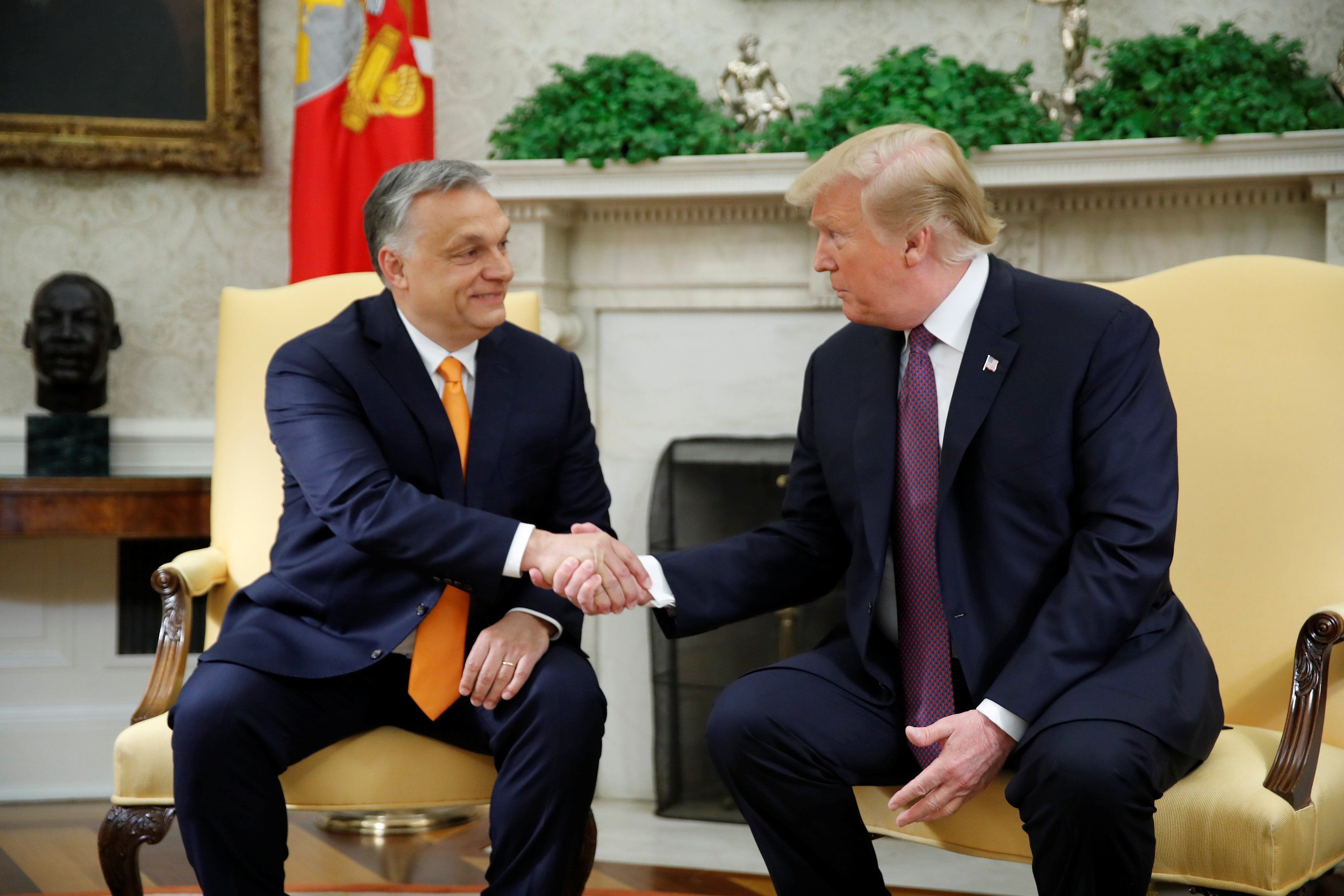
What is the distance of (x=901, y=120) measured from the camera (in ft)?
9.47

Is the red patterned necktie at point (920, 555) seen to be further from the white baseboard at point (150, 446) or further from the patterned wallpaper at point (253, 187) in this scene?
the white baseboard at point (150, 446)

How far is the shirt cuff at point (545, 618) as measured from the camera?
1.99 metres

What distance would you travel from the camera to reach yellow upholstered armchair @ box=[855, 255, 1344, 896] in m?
1.92

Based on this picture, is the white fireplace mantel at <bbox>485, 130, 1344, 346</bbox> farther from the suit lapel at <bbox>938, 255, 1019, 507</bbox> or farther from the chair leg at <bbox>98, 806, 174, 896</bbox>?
the chair leg at <bbox>98, 806, 174, 896</bbox>

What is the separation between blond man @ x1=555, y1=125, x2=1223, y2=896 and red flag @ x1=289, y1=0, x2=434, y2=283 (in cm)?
169

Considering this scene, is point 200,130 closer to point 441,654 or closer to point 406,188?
point 406,188

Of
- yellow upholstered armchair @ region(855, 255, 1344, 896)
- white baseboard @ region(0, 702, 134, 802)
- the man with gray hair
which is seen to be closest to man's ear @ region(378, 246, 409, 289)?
the man with gray hair

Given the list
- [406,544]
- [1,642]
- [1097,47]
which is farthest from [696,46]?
[1,642]

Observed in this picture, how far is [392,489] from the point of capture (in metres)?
1.92

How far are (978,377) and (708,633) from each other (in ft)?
5.44

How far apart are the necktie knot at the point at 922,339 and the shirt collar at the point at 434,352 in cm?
75

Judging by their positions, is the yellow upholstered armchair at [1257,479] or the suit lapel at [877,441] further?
the yellow upholstered armchair at [1257,479]

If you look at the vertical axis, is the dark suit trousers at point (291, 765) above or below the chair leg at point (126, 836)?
above

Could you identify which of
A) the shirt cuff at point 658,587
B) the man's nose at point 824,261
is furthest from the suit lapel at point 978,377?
the shirt cuff at point 658,587
